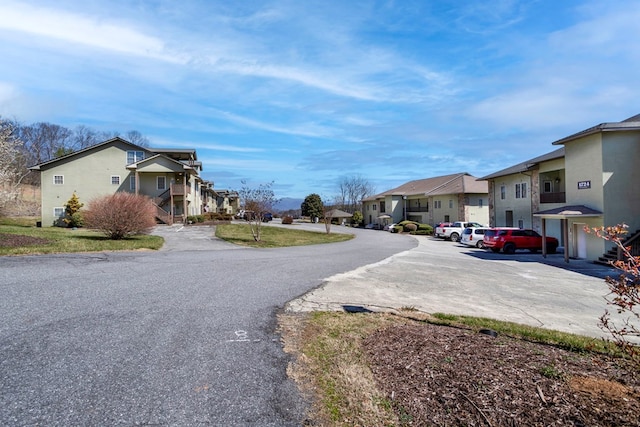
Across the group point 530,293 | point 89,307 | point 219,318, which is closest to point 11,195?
point 89,307

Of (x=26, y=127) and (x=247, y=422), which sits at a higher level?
(x=26, y=127)

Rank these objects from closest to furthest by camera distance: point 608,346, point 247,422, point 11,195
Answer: point 247,422
point 608,346
point 11,195

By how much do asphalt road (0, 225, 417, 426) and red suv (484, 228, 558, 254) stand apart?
1870cm

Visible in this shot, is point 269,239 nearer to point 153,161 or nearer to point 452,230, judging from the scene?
point 153,161

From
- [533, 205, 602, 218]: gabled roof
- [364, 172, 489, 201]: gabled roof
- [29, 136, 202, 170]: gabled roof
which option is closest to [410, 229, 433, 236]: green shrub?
[364, 172, 489, 201]: gabled roof

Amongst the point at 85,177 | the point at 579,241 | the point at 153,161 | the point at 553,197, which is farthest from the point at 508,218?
the point at 85,177

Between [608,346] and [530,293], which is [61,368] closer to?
[608,346]

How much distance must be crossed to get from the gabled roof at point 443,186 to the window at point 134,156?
116 feet

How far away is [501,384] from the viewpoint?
369 centimetres

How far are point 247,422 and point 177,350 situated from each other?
2117 mm

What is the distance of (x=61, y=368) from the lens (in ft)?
14.0

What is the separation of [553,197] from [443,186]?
24352 mm

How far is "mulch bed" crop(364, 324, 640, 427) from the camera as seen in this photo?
3.16m

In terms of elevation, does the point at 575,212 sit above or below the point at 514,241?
above
